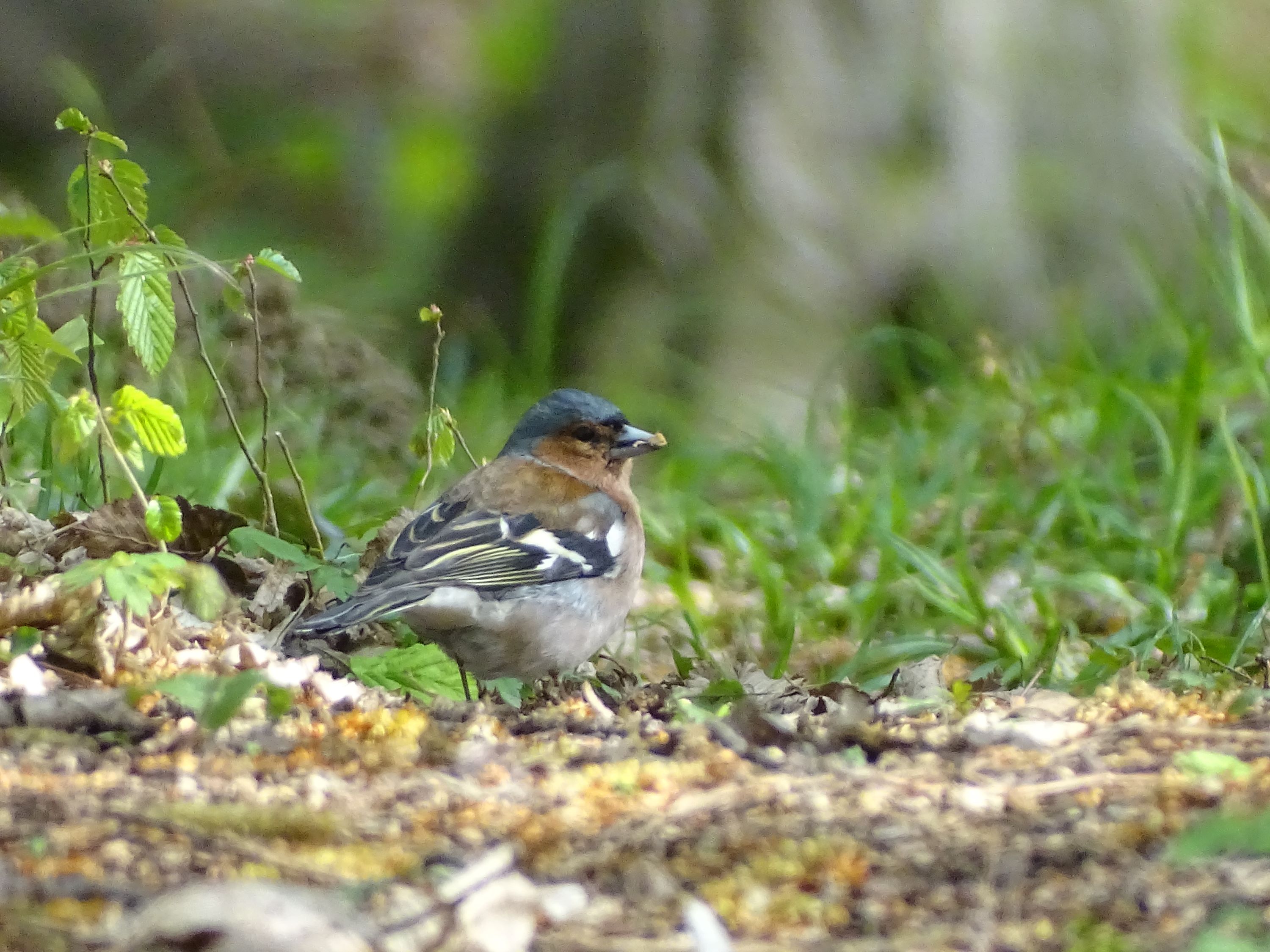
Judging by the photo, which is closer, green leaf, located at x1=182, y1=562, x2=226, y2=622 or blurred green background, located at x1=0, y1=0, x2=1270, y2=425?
green leaf, located at x1=182, y1=562, x2=226, y2=622

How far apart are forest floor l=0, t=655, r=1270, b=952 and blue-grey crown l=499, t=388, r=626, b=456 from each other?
1.68 m

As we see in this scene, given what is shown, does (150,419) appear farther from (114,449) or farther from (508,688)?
(508,688)

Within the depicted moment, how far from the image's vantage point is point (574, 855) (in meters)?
1.86

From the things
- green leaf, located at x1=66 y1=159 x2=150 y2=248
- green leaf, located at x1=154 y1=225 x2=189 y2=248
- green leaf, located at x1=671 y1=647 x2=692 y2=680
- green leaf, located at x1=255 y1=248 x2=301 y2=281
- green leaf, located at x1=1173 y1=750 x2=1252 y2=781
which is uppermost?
green leaf, located at x1=66 y1=159 x2=150 y2=248

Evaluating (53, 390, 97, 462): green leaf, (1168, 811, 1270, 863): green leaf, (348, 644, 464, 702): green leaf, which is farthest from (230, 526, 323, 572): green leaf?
(1168, 811, 1270, 863): green leaf

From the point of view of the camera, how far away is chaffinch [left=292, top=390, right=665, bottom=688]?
336 centimetres

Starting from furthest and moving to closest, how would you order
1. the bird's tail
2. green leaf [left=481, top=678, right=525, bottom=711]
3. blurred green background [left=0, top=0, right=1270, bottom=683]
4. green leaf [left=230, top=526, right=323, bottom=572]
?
1. blurred green background [left=0, top=0, right=1270, bottom=683]
2. green leaf [left=481, top=678, right=525, bottom=711]
3. green leaf [left=230, top=526, right=323, bottom=572]
4. the bird's tail

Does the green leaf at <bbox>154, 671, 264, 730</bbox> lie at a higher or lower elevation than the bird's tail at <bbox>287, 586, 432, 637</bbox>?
higher

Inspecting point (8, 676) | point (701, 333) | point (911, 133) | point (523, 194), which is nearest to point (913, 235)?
point (911, 133)

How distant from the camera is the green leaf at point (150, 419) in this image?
276cm

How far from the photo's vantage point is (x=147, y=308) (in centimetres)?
283

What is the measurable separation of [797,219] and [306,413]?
2515mm

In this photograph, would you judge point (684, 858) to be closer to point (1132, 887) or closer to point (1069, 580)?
point (1132, 887)

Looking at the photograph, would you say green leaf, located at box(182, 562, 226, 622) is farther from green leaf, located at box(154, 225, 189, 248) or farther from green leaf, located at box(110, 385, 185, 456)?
green leaf, located at box(154, 225, 189, 248)
